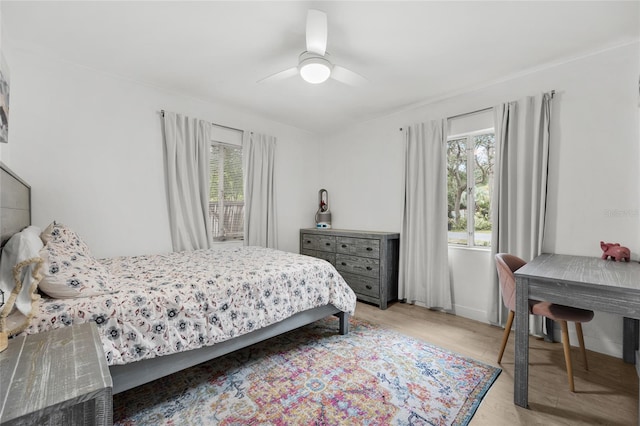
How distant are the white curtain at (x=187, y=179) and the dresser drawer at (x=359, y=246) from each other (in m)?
1.72

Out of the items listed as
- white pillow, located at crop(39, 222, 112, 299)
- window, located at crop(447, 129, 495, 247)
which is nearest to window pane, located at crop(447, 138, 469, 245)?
window, located at crop(447, 129, 495, 247)

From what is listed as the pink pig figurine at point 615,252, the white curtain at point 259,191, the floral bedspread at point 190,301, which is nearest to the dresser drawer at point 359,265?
the floral bedspread at point 190,301

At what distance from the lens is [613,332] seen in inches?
90.4

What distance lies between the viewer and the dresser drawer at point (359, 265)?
11.4 feet

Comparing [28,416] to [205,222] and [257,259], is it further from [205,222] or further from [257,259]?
[205,222]

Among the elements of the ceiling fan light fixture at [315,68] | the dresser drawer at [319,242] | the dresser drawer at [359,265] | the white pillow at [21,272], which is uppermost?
the ceiling fan light fixture at [315,68]

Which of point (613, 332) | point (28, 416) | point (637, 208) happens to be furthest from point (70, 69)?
point (613, 332)

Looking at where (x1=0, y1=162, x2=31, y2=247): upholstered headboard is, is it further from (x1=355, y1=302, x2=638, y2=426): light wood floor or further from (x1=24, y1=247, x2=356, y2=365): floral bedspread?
(x1=355, y1=302, x2=638, y2=426): light wood floor

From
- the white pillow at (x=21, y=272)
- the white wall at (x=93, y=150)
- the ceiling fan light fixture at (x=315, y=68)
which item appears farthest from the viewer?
the white wall at (x=93, y=150)

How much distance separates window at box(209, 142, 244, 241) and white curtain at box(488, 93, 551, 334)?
308 centimetres

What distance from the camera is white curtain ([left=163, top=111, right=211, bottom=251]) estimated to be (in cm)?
314

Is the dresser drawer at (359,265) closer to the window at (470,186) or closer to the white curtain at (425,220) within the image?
the white curtain at (425,220)

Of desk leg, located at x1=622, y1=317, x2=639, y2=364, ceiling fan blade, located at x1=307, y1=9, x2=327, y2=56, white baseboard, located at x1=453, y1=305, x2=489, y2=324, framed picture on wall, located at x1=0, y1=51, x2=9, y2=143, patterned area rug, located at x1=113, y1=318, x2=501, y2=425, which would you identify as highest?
ceiling fan blade, located at x1=307, y1=9, x2=327, y2=56

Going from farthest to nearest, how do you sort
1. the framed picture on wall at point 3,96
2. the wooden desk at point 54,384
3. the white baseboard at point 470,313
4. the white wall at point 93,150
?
the white baseboard at point 470,313 → the white wall at point 93,150 → the framed picture on wall at point 3,96 → the wooden desk at point 54,384
